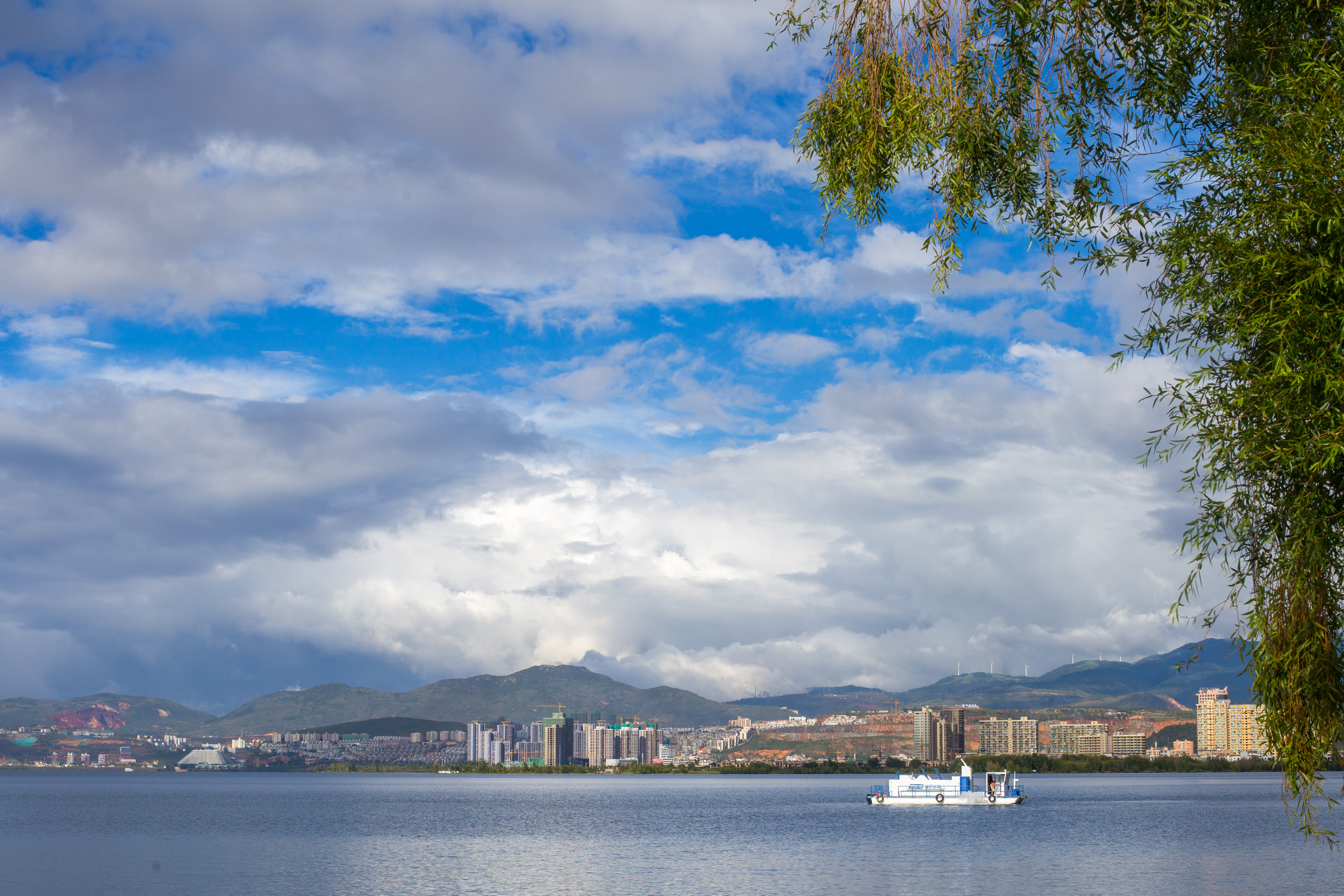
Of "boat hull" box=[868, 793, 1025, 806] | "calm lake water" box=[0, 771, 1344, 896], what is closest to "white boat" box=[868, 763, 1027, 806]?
"boat hull" box=[868, 793, 1025, 806]

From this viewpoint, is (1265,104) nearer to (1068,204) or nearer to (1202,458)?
(1068,204)

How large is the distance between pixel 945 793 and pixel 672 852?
285 feet

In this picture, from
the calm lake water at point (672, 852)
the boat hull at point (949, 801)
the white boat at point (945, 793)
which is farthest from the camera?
the boat hull at point (949, 801)

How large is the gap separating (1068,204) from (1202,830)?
99799 millimetres

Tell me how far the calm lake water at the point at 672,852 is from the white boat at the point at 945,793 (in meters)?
4.63

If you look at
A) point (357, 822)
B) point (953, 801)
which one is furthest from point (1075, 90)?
point (953, 801)

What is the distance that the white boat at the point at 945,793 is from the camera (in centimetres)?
14412

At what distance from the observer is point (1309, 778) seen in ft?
32.3

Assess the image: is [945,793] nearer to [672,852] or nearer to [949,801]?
[949,801]

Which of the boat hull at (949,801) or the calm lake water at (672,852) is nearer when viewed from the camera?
the calm lake water at (672,852)

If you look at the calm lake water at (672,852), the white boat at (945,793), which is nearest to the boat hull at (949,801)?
the white boat at (945,793)

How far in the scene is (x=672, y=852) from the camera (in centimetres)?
7331

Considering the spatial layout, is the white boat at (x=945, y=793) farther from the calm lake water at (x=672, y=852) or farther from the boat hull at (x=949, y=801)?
the calm lake water at (x=672, y=852)

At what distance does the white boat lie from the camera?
473 ft
